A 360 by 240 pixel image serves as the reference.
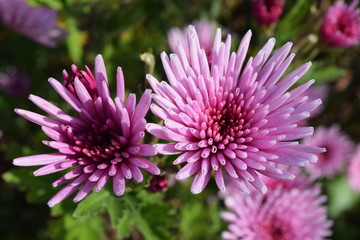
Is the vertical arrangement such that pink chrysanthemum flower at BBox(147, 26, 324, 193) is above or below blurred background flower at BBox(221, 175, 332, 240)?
above

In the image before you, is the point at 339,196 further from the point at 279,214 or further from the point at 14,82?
the point at 14,82

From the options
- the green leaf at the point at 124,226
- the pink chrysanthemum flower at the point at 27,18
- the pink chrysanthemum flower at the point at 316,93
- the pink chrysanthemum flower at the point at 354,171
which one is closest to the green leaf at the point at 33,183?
the green leaf at the point at 124,226

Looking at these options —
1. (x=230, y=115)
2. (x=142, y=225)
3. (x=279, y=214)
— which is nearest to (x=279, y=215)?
(x=279, y=214)

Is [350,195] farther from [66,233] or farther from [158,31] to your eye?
[66,233]

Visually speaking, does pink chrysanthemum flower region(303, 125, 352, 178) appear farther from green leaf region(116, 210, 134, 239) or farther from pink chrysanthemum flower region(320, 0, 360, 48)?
green leaf region(116, 210, 134, 239)

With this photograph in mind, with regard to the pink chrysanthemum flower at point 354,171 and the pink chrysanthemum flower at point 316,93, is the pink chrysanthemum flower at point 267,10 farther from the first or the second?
the pink chrysanthemum flower at point 354,171

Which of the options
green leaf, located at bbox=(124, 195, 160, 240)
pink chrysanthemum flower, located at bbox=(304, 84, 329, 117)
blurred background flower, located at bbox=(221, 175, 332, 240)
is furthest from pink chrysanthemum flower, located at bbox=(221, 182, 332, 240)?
pink chrysanthemum flower, located at bbox=(304, 84, 329, 117)

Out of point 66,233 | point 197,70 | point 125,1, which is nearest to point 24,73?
point 125,1
